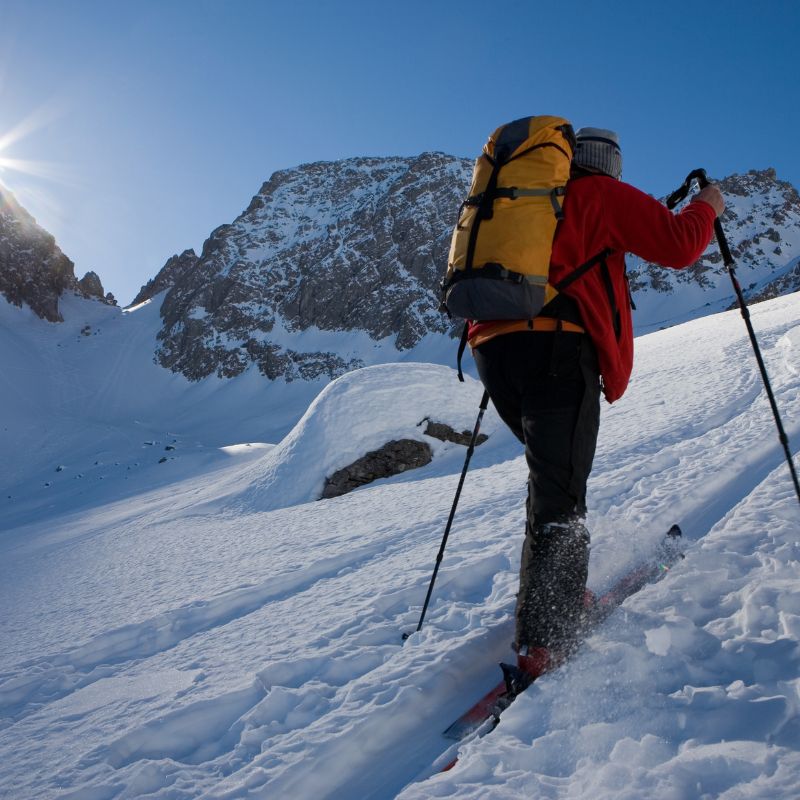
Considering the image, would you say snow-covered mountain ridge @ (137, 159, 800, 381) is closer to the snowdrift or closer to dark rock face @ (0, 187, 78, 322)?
dark rock face @ (0, 187, 78, 322)

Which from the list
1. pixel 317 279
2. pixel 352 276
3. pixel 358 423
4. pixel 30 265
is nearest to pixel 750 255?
pixel 352 276

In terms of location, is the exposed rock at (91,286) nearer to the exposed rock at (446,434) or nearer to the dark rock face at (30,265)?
the dark rock face at (30,265)

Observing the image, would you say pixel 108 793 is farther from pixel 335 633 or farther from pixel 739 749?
pixel 739 749

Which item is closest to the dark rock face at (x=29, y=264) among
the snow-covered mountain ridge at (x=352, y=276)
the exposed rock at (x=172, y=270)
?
the snow-covered mountain ridge at (x=352, y=276)

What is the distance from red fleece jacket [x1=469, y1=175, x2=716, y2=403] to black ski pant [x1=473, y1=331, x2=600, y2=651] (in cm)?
12

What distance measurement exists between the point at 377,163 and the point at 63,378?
76781 mm

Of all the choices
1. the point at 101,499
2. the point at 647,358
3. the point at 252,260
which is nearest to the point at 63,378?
the point at 252,260

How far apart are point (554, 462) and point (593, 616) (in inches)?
34.3

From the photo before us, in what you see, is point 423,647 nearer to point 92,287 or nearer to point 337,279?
point 337,279

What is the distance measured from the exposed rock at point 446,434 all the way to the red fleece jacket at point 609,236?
9597 millimetres

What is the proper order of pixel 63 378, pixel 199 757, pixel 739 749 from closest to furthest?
pixel 739 749, pixel 199 757, pixel 63 378

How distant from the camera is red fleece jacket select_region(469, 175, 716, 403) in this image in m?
2.31

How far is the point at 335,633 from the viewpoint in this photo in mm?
3453

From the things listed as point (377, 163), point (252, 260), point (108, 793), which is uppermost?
point (377, 163)
